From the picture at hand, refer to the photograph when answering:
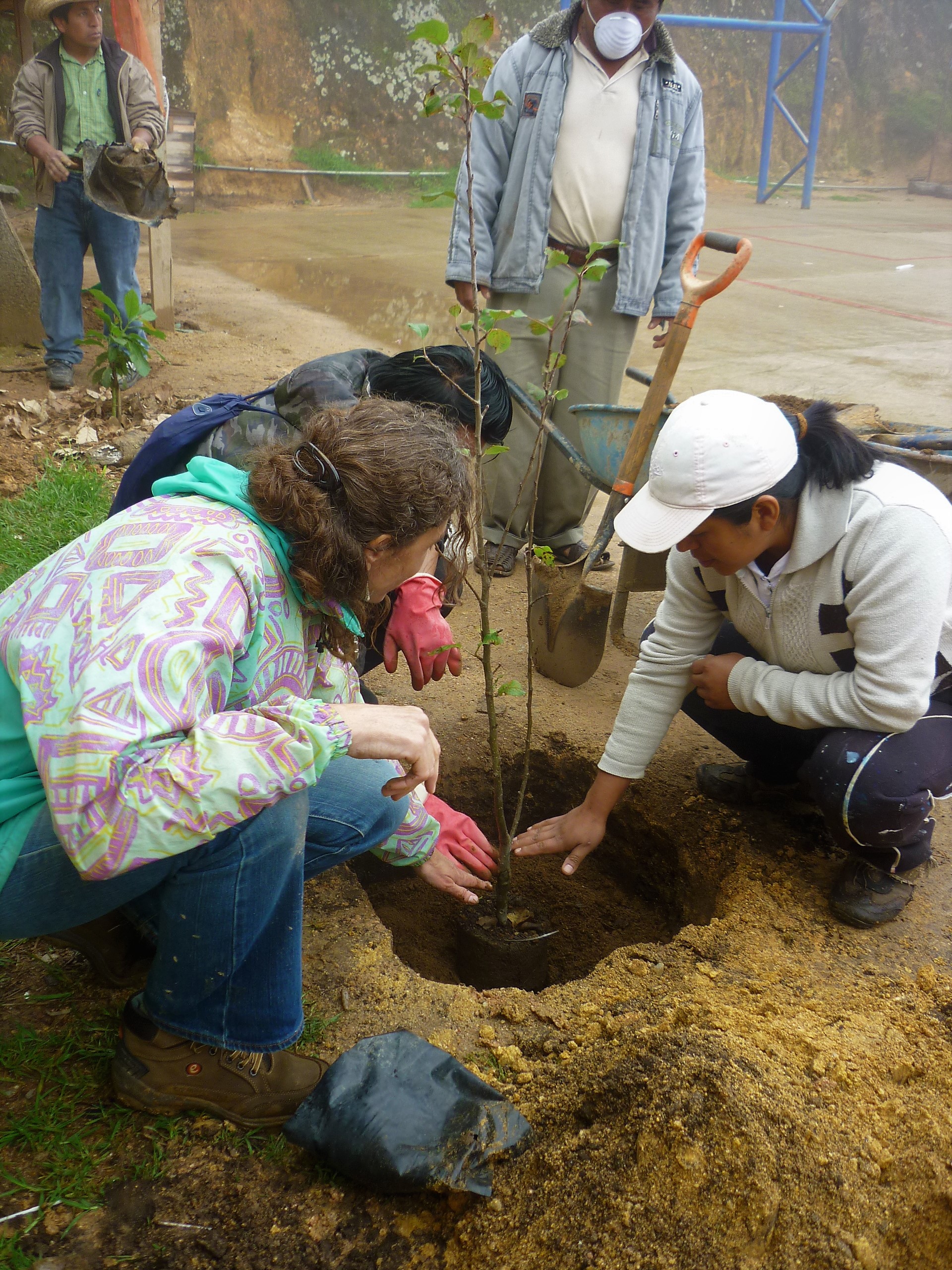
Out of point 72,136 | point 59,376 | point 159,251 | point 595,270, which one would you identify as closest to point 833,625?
point 595,270

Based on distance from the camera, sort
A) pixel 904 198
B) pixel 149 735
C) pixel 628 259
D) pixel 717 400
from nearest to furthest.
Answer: pixel 149 735
pixel 717 400
pixel 628 259
pixel 904 198

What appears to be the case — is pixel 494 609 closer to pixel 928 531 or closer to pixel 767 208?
pixel 928 531

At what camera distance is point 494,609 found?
3.59 metres

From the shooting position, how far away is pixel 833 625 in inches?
80.2

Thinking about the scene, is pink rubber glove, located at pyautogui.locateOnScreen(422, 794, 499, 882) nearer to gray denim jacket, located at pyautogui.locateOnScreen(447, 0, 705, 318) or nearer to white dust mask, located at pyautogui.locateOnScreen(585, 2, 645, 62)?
gray denim jacket, located at pyautogui.locateOnScreen(447, 0, 705, 318)

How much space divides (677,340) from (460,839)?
5.51 ft

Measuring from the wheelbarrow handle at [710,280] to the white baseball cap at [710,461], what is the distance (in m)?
1.04

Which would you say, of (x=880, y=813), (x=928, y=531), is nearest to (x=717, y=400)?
(x=928, y=531)

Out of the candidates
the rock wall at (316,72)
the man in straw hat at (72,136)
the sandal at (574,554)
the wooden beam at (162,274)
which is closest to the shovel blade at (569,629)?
the sandal at (574,554)

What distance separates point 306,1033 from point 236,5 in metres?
13.9

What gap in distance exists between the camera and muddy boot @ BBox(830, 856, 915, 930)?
2119mm

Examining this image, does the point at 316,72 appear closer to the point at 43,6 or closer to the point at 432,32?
the point at 43,6

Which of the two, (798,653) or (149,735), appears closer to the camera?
(149,735)

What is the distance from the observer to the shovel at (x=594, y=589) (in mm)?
2924
